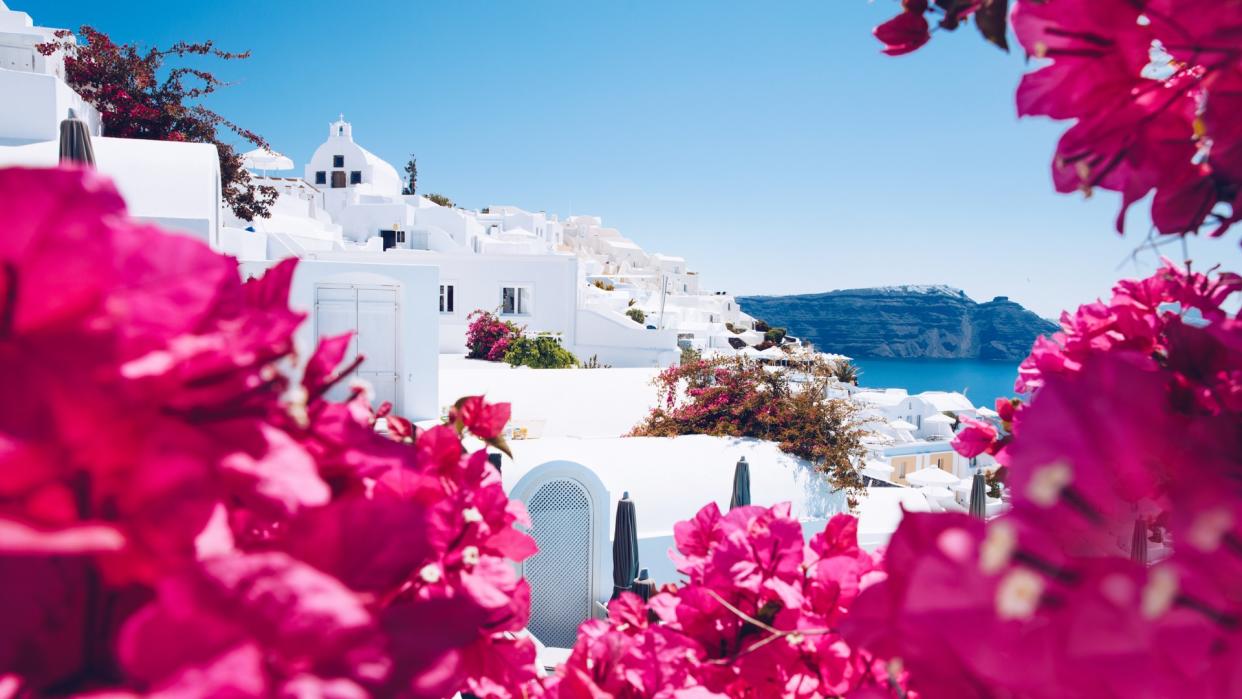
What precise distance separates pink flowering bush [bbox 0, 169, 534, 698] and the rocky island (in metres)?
98.0

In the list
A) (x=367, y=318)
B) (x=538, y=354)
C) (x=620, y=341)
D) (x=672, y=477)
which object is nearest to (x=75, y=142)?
(x=672, y=477)

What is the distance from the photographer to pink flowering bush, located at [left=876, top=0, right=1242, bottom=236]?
523mm

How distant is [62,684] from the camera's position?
1.21ft

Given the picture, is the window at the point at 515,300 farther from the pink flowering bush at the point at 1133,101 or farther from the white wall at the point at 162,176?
the pink flowering bush at the point at 1133,101

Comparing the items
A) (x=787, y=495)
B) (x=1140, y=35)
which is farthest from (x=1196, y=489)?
(x=787, y=495)

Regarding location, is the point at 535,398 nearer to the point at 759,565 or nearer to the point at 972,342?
the point at 759,565

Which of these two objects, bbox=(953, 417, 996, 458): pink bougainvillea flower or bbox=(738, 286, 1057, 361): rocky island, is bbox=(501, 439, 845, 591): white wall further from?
bbox=(738, 286, 1057, 361): rocky island

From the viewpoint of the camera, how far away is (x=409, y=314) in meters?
8.98

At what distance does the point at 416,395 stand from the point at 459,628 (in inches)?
345

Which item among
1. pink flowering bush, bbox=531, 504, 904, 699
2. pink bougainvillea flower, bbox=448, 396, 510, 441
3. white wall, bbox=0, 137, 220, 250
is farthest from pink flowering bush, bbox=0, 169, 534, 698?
white wall, bbox=0, 137, 220, 250

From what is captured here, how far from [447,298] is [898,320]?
311 feet

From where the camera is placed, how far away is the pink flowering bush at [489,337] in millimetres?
16297

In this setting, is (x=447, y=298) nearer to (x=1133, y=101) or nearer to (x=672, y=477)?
(x=672, y=477)

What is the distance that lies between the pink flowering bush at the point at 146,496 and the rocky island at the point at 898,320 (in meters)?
98.0
